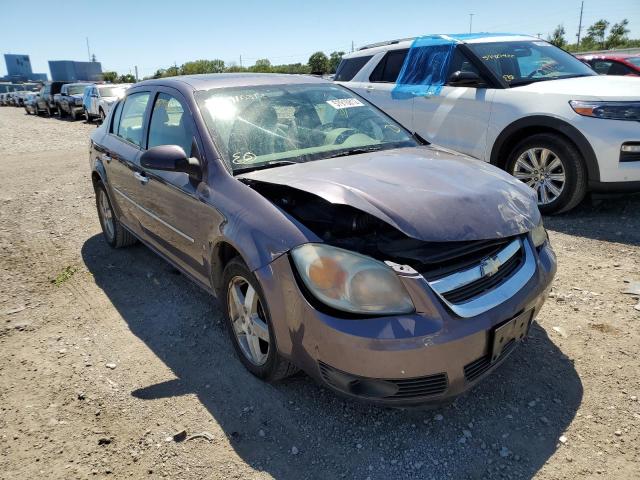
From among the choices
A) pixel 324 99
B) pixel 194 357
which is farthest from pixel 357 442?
pixel 324 99

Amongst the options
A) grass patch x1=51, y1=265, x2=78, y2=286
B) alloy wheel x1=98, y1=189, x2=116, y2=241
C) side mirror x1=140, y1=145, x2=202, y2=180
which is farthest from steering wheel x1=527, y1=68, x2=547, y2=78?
grass patch x1=51, y1=265, x2=78, y2=286

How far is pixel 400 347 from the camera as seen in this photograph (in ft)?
6.52

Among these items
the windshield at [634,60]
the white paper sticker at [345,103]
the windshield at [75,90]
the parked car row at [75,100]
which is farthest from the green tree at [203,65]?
the white paper sticker at [345,103]

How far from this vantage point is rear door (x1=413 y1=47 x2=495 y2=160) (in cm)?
551

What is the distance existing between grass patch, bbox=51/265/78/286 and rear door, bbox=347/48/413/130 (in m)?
4.24

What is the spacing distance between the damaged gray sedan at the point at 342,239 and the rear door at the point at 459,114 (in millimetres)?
2361

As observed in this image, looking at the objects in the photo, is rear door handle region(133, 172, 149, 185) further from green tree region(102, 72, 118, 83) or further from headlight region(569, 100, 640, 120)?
green tree region(102, 72, 118, 83)

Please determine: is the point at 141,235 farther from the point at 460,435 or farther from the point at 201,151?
the point at 460,435

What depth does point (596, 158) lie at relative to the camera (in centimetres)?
466

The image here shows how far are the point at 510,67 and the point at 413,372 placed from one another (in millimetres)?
4825

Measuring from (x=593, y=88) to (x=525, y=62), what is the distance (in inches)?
41.3

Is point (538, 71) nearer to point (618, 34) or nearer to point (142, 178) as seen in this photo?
point (142, 178)

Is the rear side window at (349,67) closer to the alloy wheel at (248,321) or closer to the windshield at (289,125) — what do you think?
the windshield at (289,125)

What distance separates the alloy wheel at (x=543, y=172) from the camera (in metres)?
5.02
